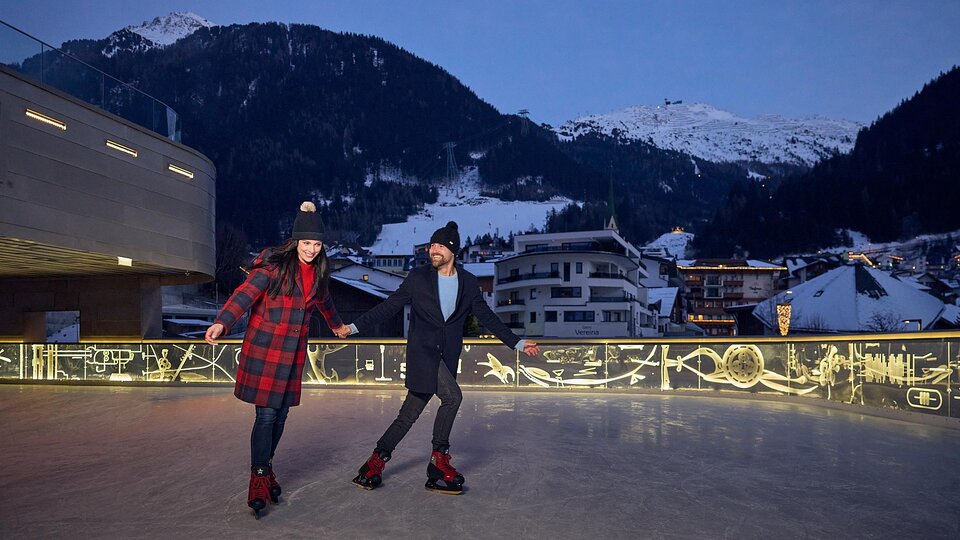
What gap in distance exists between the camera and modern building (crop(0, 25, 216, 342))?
36.6 feet

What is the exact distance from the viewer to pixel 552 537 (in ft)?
12.7

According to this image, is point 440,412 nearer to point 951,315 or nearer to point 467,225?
point 951,315

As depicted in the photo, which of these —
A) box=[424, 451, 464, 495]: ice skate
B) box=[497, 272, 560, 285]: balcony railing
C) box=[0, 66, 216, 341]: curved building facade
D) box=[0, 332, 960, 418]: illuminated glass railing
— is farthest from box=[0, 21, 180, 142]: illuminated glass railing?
box=[497, 272, 560, 285]: balcony railing

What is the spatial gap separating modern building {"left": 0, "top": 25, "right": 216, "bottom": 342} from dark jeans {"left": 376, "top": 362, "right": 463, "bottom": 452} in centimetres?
881

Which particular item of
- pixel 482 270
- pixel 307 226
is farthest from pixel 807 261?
pixel 307 226

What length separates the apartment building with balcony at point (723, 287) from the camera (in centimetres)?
10238

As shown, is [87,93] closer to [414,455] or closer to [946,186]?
[414,455]

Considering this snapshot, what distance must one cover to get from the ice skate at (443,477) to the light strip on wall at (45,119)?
32.9 ft

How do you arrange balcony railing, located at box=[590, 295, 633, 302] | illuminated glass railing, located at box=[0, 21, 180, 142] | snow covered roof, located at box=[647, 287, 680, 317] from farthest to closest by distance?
snow covered roof, located at box=[647, 287, 680, 317] < balcony railing, located at box=[590, 295, 633, 302] < illuminated glass railing, located at box=[0, 21, 180, 142]

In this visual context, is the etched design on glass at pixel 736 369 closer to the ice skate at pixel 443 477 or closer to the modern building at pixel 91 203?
the ice skate at pixel 443 477

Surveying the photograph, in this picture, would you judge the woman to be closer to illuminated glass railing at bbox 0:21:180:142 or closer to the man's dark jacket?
the man's dark jacket

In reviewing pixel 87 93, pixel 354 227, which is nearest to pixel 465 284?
pixel 87 93

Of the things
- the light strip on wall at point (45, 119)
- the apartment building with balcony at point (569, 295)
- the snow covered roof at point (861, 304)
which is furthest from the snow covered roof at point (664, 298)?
the light strip on wall at point (45, 119)

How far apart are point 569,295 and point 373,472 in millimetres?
54616
